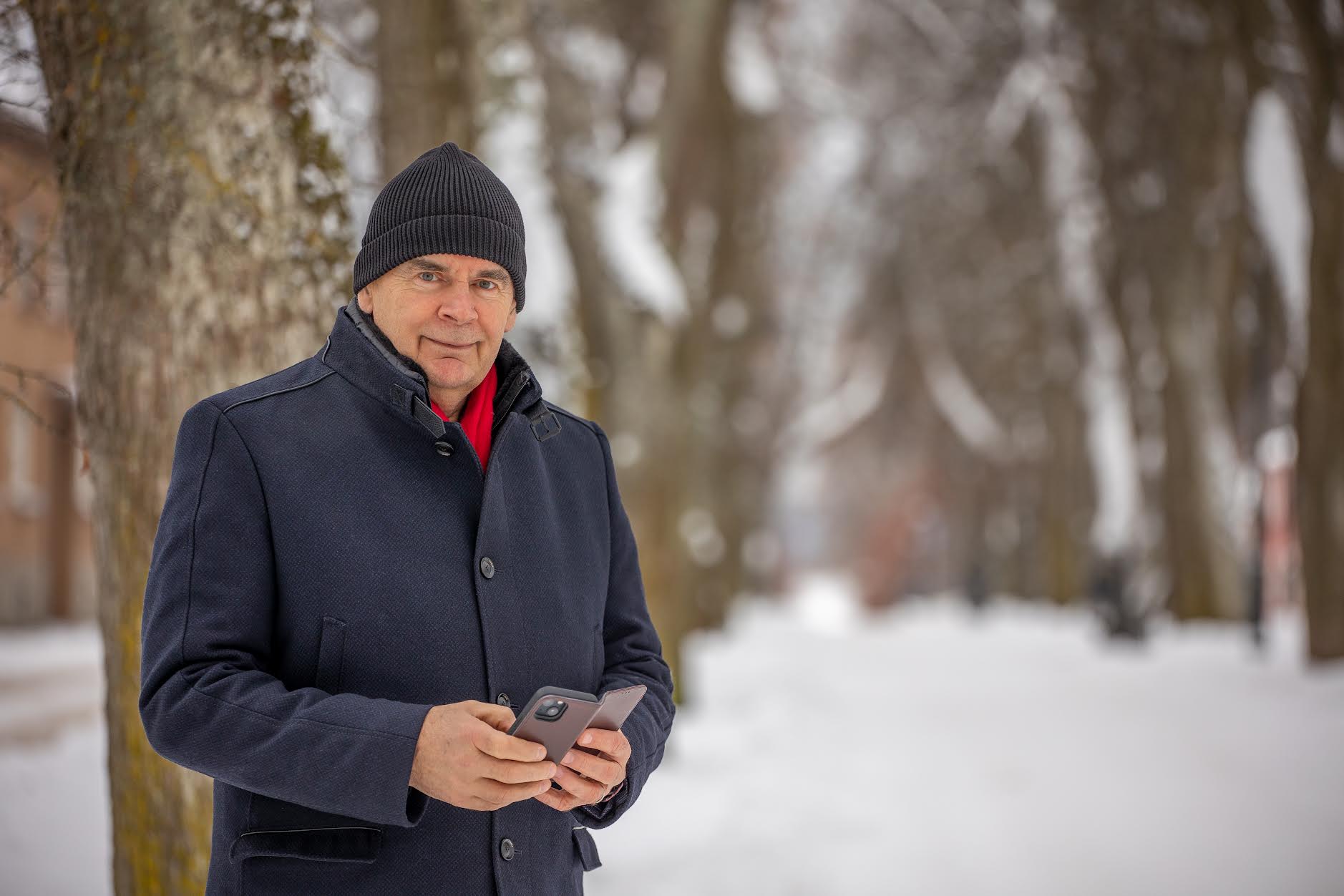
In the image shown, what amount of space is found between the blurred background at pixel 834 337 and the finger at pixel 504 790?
1.86 metres

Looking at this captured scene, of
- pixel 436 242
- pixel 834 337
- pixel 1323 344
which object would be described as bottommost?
pixel 436 242

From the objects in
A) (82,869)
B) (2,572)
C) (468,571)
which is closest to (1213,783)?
(82,869)

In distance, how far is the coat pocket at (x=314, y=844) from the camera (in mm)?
2131

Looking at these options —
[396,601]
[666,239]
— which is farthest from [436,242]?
[666,239]

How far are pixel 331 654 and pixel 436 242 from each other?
749 mm

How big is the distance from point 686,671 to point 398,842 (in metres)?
8.77

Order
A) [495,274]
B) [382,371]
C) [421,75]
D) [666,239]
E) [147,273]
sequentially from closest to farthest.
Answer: [382,371] → [495,274] → [147,273] → [421,75] → [666,239]

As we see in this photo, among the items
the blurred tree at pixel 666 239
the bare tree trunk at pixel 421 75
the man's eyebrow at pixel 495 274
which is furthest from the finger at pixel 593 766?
the blurred tree at pixel 666 239

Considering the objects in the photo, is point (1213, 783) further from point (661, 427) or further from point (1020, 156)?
point (1020, 156)

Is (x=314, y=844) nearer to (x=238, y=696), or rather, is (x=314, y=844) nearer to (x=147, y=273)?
(x=238, y=696)

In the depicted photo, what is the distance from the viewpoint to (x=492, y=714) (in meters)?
2.08

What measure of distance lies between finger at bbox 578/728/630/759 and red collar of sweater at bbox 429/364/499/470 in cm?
54

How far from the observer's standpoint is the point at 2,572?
21.5 m

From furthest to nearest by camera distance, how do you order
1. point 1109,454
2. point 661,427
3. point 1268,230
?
point 1109,454, point 1268,230, point 661,427
